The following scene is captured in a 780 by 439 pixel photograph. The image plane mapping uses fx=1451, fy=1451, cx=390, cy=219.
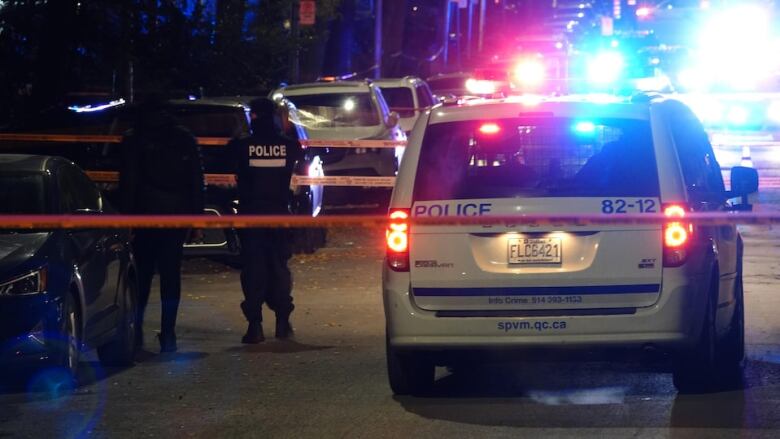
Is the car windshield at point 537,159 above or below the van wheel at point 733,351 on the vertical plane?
above

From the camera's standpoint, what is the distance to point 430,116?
27.5 feet

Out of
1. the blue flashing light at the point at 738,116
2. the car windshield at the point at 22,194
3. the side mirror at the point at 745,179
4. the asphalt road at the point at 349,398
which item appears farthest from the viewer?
the blue flashing light at the point at 738,116

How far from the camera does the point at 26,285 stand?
8375 mm

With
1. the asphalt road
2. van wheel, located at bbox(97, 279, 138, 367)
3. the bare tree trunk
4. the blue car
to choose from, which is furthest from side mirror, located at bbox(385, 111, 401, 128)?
the bare tree trunk

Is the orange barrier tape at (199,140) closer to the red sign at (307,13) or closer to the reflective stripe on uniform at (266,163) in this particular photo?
the reflective stripe on uniform at (266,163)

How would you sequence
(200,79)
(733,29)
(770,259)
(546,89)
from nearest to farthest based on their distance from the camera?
(770,259)
(200,79)
(546,89)
(733,29)

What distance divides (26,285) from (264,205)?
9.29 ft

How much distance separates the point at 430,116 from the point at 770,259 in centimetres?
841

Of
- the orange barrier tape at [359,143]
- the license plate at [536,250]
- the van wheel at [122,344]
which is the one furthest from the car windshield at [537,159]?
the orange barrier tape at [359,143]

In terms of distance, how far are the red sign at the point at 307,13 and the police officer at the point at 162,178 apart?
16552 mm

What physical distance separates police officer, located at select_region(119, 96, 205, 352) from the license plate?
351cm

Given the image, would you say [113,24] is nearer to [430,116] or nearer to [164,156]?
[164,156]

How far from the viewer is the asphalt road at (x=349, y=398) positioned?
7.55 meters

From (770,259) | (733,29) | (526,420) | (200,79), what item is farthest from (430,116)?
(733,29)
